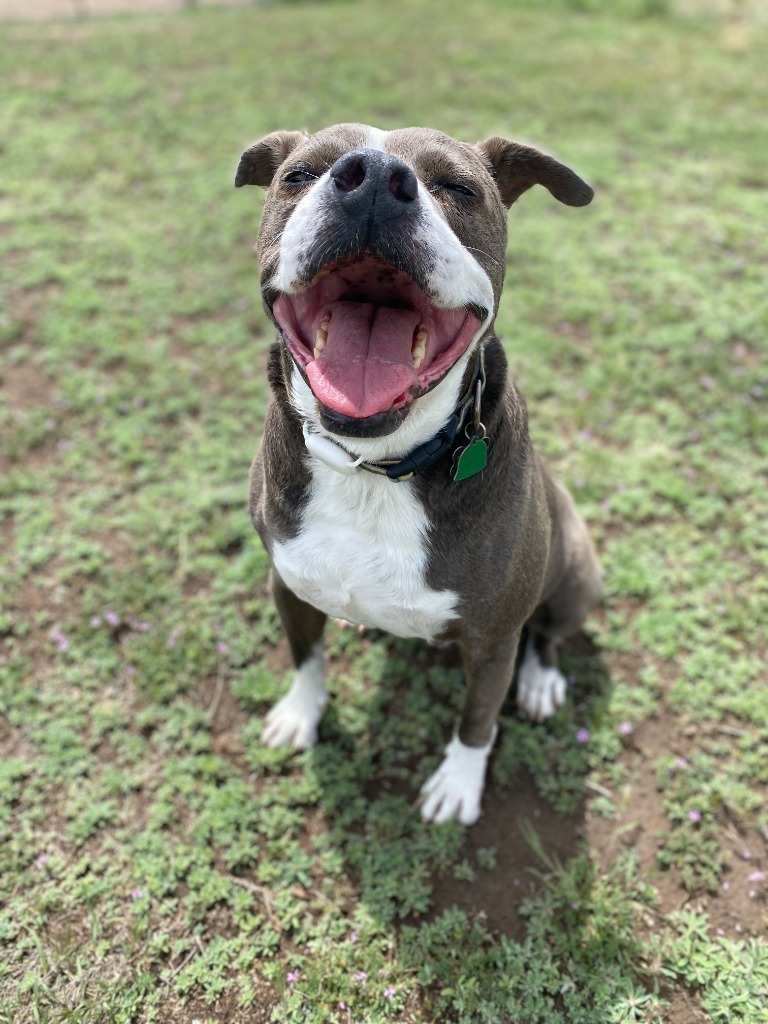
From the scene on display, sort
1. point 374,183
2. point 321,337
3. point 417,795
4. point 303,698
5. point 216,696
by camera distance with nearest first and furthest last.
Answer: point 374,183
point 321,337
point 417,795
point 303,698
point 216,696

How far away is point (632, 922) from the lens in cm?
284

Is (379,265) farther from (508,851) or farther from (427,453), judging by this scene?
(508,851)

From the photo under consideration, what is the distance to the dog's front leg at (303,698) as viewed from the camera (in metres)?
3.20

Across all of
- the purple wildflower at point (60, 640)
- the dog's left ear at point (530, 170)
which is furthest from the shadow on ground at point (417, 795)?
the dog's left ear at point (530, 170)

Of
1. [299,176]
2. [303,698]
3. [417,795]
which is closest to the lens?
[299,176]

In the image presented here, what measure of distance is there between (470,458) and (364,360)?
47 centimetres

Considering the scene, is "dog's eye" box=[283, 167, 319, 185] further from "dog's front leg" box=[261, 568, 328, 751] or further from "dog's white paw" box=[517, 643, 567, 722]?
"dog's white paw" box=[517, 643, 567, 722]

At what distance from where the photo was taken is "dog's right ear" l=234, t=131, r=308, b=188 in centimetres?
253

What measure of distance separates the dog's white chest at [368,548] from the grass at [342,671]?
44.3 inches

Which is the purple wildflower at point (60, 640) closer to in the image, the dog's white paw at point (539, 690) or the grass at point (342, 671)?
Result: the grass at point (342, 671)

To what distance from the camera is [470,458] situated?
7.63 ft

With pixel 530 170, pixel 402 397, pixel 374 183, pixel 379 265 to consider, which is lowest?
pixel 402 397

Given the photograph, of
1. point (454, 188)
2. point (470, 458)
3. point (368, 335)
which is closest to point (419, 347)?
point (368, 335)

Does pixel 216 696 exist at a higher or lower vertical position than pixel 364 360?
lower
